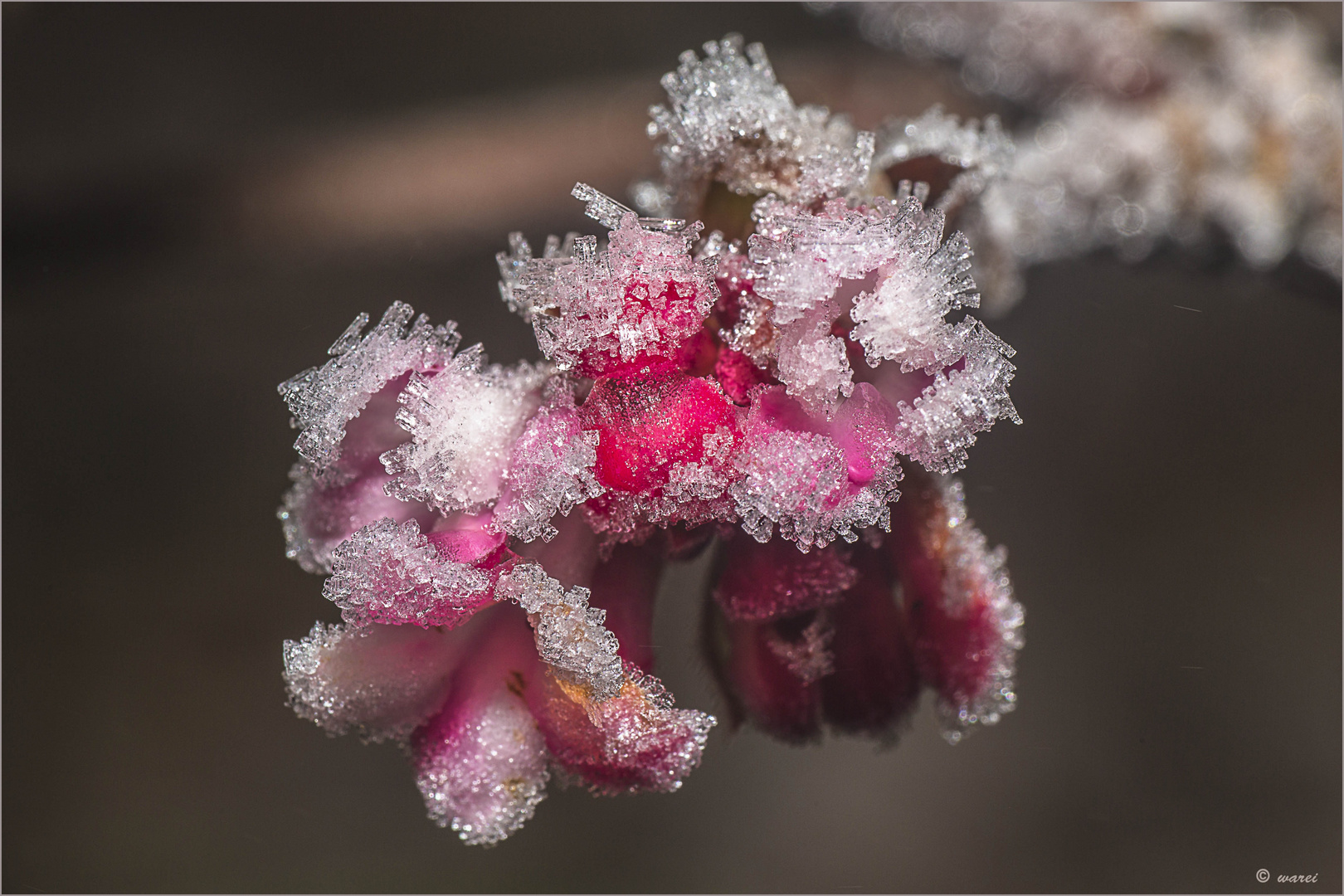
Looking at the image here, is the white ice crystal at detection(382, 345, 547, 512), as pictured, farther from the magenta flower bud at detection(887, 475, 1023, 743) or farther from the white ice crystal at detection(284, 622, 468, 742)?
the magenta flower bud at detection(887, 475, 1023, 743)

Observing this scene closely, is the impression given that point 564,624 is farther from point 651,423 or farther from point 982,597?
point 982,597

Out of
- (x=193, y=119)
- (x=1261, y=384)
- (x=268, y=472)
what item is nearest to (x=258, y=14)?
(x=193, y=119)

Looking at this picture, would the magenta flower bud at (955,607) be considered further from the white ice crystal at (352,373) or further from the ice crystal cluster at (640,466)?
the white ice crystal at (352,373)

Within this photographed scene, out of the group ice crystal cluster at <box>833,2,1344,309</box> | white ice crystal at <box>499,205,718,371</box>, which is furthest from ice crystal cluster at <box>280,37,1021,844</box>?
ice crystal cluster at <box>833,2,1344,309</box>

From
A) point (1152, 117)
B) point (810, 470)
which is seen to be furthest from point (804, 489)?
point (1152, 117)

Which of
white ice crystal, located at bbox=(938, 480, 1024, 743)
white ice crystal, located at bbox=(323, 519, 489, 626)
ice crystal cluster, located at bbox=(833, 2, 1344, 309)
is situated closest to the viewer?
white ice crystal, located at bbox=(323, 519, 489, 626)

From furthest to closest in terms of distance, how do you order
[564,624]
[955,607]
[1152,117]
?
[1152,117] < [955,607] < [564,624]

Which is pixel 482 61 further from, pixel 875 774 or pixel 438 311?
pixel 875 774
